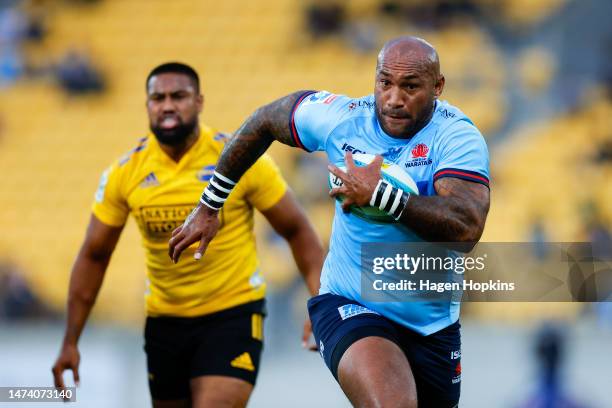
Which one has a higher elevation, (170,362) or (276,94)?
(276,94)

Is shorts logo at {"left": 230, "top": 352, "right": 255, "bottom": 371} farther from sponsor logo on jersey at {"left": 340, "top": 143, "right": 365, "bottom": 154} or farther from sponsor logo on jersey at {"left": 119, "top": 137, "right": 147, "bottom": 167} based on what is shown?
sponsor logo on jersey at {"left": 340, "top": 143, "right": 365, "bottom": 154}

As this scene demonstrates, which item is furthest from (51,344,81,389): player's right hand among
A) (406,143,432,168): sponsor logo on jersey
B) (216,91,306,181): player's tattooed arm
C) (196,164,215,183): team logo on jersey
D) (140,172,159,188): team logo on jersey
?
(406,143,432,168): sponsor logo on jersey

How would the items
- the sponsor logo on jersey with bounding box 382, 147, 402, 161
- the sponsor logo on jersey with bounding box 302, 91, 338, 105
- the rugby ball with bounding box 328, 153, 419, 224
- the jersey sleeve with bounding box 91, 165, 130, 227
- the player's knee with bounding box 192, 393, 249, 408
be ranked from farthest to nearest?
the jersey sleeve with bounding box 91, 165, 130, 227 < the player's knee with bounding box 192, 393, 249, 408 < the sponsor logo on jersey with bounding box 302, 91, 338, 105 < the sponsor logo on jersey with bounding box 382, 147, 402, 161 < the rugby ball with bounding box 328, 153, 419, 224

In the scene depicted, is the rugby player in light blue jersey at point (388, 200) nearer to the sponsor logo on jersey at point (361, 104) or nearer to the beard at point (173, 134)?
the sponsor logo on jersey at point (361, 104)

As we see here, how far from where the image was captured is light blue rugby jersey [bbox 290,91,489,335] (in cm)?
452

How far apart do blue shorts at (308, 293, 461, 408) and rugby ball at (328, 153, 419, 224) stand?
1.50 feet

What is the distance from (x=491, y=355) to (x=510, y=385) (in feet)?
1.05

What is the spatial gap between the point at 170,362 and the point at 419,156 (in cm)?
253

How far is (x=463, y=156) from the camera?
4.39 m

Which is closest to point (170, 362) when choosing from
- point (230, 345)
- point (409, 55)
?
point (230, 345)

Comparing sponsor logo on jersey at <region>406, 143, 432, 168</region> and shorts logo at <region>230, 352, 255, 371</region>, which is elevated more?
sponsor logo on jersey at <region>406, 143, 432, 168</region>

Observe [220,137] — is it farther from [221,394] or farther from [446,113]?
[446,113]

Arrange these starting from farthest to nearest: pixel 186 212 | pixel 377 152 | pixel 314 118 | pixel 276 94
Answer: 1. pixel 276 94
2. pixel 186 212
3. pixel 314 118
4. pixel 377 152

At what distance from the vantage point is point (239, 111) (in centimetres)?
1562
